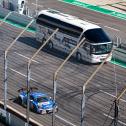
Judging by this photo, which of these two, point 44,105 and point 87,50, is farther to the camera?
point 87,50

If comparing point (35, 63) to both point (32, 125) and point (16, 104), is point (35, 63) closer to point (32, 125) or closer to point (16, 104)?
point (16, 104)

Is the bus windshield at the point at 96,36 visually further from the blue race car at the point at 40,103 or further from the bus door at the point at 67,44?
the blue race car at the point at 40,103

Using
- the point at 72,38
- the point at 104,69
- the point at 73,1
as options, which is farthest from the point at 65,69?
the point at 73,1

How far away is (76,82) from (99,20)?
22.5 metres

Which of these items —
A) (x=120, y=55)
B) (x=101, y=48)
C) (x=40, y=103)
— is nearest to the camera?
(x=40, y=103)

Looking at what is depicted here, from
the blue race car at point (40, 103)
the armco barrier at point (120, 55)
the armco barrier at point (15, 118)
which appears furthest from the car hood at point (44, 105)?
the armco barrier at point (120, 55)

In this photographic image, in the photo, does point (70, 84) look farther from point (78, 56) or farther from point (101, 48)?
point (101, 48)

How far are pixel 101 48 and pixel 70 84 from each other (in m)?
6.13

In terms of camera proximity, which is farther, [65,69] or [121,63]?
[121,63]

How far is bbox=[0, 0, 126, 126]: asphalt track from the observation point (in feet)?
108

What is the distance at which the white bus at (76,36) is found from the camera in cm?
4072

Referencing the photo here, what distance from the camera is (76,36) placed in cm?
4181

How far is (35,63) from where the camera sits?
1556 inches

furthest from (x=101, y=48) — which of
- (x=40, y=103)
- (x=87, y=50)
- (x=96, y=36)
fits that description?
(x=40, y=103)
